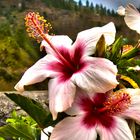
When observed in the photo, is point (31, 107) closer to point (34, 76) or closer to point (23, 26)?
point (34, 76)

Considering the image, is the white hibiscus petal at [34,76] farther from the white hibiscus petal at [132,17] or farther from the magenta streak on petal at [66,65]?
the white hibiscus petal at [132,17]

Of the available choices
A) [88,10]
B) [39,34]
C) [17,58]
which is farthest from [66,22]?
[39,34]

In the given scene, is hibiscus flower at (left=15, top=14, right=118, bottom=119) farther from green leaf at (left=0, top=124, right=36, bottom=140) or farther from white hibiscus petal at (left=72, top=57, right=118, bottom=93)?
green leaf at (left=0, top=124, right=36, bottom=140)

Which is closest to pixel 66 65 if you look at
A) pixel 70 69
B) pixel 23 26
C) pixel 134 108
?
pixel 70 69

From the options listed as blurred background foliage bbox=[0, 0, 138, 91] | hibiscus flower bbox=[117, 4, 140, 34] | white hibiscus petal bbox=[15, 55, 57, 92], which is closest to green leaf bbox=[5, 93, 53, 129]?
white hibiscus petal bbox=[15, 55, 57, 92]

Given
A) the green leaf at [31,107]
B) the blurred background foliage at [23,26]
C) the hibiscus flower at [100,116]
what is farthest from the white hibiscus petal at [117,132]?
the blurred background foliage at [23,26]

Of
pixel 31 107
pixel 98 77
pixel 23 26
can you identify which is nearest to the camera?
pixel 98 77
